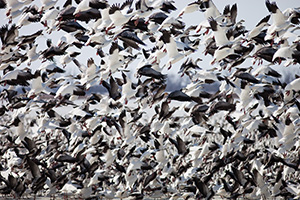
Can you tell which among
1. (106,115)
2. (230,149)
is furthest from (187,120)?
(106,115)

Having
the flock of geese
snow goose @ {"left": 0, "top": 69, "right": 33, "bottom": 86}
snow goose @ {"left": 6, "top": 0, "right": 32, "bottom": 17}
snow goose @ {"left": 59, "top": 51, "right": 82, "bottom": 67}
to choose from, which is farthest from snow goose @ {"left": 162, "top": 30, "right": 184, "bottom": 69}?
snow goose @ {"left": 0, "top": 69, "right": 33, "bottom": 86}

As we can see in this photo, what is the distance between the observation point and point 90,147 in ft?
62.4

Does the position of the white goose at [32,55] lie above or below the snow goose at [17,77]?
above

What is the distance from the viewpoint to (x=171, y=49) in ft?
44.3

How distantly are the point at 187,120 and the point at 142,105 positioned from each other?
218cm

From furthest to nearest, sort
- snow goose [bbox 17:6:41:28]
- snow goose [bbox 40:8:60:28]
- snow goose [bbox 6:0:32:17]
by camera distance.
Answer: snow goose [bbox 17:6:41:28] → snow goose [bbox 40:8:60:28] → snow goose [bbox 6:0:32:17]

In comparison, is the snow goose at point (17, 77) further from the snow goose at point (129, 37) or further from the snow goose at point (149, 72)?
the snow goose at point (149, 72)

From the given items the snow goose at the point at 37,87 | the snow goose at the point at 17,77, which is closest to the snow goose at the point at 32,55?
the snow goose at the point at 37,87

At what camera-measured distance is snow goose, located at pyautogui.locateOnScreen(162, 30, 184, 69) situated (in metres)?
13.2

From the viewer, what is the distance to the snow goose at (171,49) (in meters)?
13.2

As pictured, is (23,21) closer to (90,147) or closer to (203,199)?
(90,147)

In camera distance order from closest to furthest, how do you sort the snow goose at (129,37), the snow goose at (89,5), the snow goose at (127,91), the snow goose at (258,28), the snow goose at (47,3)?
1. the snow goose at (89,5)
2. the snow goose at (129,37)
3. the snow goose at (258,28)
4. the snow goose at (47,3)
5. the snow goose at (127,91)

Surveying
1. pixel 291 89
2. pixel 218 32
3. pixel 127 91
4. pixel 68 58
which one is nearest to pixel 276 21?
pixel 218 32

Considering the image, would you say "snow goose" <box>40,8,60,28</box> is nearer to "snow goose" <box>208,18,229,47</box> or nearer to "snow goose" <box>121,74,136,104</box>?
"snow goose" <box>121,74,136,104</box>
